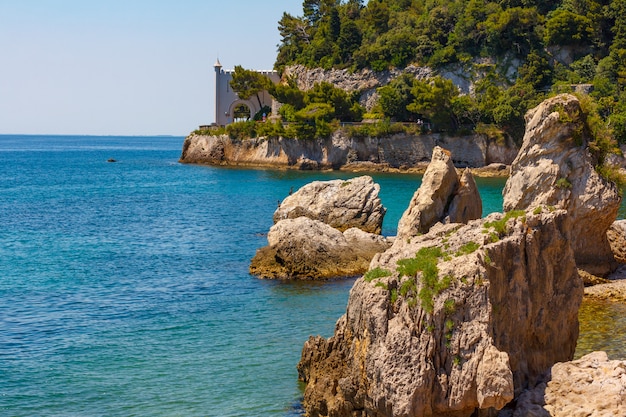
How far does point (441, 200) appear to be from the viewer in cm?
2852

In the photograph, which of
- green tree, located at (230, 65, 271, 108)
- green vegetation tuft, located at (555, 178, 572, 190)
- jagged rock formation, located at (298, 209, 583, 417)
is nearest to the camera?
jagged rock formation, located at (298, 209, 583, 417)

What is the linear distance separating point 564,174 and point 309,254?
31.7 feet

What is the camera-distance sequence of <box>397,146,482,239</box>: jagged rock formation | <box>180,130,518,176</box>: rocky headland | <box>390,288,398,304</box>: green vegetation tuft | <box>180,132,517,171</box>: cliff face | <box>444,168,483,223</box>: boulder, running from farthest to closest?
<box>180,132,517,171</box>: cliff face, <box>180,130,518,176</box>: rocky headland, <box>444,168,483,223</box>: boulder, <box>397,146,482,239</box>: jagged rock formation, <box>390,288,398,304</box>: green vegetation tuft

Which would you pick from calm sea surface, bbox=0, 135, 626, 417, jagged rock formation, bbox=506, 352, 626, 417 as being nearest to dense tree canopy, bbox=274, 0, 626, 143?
calm sea surface, bbox=0, 135, 626, 417

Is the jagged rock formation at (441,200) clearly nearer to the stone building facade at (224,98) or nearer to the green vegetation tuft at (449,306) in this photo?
the green vegetation tuft at (449,306)

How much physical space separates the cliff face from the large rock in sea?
51506 millimetres

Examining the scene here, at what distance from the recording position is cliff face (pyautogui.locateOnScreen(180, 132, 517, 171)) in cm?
7888

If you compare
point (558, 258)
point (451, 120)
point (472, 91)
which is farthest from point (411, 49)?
point (558, 258)

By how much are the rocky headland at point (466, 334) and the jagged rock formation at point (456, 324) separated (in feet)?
0.06

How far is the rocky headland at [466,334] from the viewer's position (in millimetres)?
13469

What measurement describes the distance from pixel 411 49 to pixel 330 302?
7208cm

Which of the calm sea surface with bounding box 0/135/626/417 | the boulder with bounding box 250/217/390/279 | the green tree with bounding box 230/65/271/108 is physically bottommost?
the calm sea surface with bounding box 0/135/626/417

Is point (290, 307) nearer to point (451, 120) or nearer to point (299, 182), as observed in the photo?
point (299, 182)

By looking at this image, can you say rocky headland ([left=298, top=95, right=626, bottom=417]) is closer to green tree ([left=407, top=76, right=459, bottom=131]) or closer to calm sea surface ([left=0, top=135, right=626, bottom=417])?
calm sea surface ([left=0, top=135, right=626, bottom=417])
